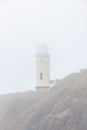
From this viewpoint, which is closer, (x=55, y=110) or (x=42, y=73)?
(x=55, y=110)

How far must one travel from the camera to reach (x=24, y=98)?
65.9 m

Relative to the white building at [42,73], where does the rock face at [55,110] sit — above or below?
below

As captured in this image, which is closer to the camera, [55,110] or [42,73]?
[55,110]

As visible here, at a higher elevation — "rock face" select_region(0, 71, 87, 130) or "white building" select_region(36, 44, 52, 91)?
"white building" select_region(36, 44, 52, 91)

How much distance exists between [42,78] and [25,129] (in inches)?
650

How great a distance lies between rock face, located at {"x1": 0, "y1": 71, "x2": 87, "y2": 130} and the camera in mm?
46969

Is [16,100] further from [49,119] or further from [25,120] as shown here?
[49,119]

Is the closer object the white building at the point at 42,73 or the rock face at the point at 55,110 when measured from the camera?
the rock face at the point at 55,110

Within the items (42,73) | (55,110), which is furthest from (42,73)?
(55,110)

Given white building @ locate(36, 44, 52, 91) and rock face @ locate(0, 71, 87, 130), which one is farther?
white building @ locate(36, 44, 52, 91)

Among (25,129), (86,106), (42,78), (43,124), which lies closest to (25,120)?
(25,129)

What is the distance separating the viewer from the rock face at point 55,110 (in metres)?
47.0

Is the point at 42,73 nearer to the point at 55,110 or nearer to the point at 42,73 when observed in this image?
the point at 42,73

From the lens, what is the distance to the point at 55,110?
50844mm
